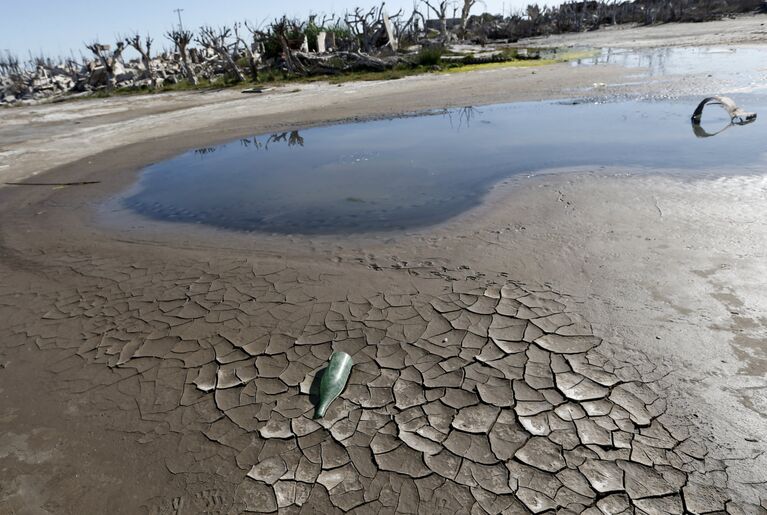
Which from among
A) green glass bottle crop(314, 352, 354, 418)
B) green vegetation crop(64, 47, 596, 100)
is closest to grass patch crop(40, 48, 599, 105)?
green vegetation crop(64, 47, 596, 100)

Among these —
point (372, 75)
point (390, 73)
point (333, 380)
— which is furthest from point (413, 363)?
point (390, 73)

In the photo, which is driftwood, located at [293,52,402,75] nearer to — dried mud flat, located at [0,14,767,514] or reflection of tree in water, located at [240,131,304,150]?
reflection of tree in water, located at [240,131,304,150]

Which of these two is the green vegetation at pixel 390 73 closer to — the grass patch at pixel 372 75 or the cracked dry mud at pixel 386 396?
the grass patch at pixel 372 75

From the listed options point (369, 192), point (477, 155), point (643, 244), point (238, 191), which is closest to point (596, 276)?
point (643, 244)

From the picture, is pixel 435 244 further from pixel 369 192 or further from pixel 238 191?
pixel 238 191

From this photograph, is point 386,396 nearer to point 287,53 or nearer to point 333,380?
point 333,380

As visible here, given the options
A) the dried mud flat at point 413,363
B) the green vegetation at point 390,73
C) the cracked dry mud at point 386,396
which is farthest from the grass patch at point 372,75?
the cracked dry mud at point 386,396
